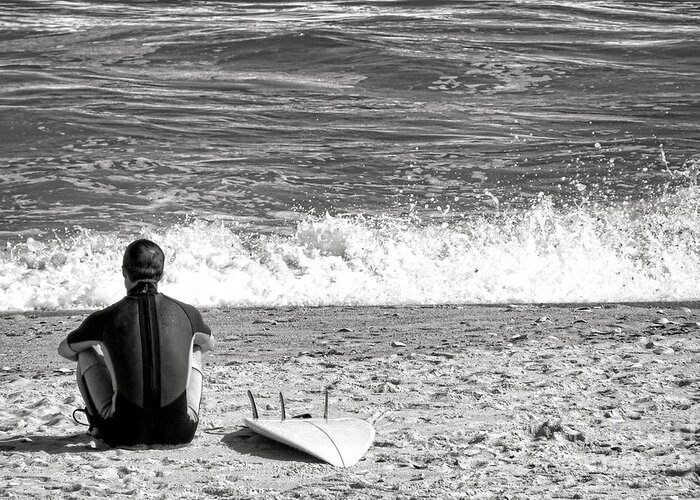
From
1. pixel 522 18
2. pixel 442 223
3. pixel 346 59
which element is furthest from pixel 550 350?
pixel 522 18

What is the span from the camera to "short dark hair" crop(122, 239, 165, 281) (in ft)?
14.4

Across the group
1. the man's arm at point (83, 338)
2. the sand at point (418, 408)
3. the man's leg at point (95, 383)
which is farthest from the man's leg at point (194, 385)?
the man's arm at point (83, 338)

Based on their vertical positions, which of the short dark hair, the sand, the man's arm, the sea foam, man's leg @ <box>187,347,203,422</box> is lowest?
the sea foam

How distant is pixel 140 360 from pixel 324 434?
859mm

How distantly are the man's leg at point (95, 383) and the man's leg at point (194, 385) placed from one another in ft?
1.12

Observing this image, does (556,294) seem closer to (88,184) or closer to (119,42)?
(88,184)

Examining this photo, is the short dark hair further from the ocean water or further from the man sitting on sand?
the ocean water

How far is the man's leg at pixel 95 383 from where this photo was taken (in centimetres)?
450

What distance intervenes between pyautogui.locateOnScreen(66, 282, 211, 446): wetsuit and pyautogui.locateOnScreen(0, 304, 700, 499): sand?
118 millimetres

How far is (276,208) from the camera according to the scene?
11.9m

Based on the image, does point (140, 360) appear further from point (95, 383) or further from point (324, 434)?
point (324, 434)

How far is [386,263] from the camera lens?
9562mm

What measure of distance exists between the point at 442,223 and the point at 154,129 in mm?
5627

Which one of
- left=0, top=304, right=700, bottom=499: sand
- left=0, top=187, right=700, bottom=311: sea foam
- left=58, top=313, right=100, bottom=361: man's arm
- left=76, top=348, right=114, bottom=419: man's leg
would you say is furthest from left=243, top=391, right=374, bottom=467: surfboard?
left=0, top=187, right=700, bottom=311: sea foam
